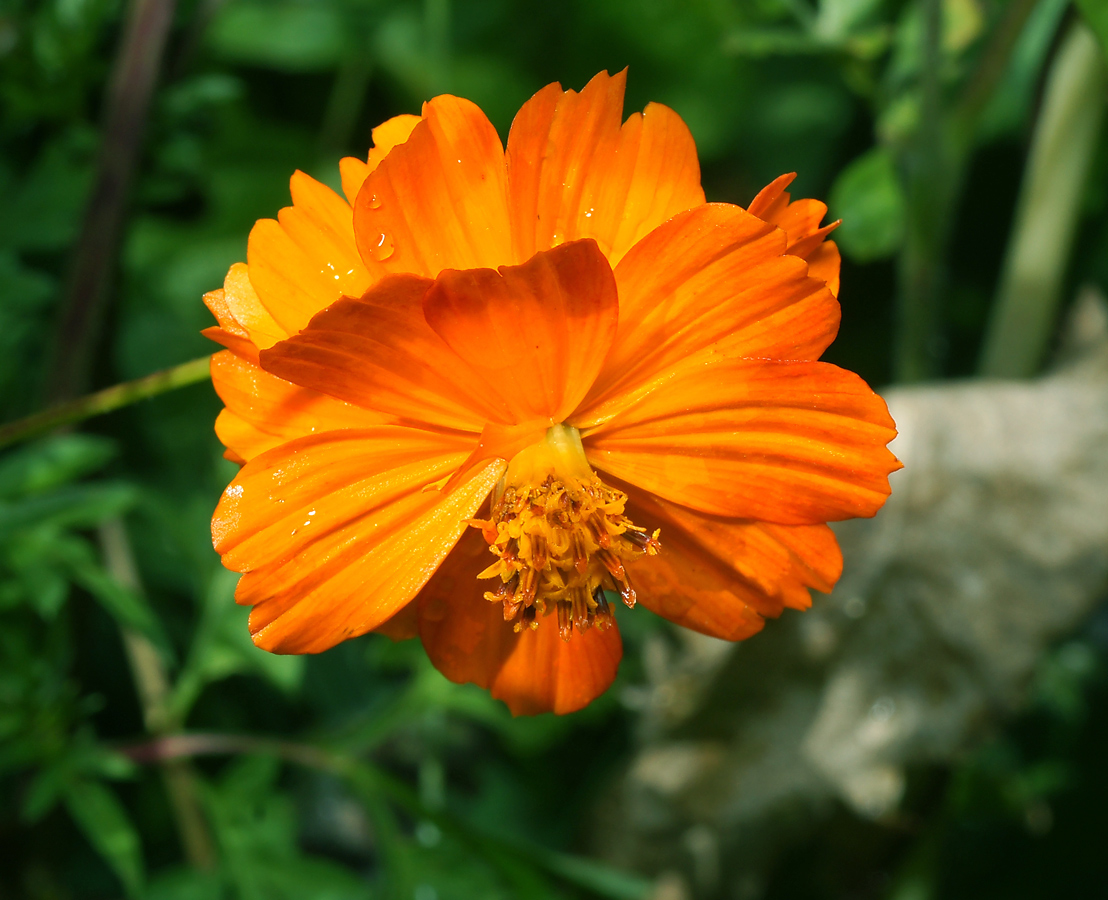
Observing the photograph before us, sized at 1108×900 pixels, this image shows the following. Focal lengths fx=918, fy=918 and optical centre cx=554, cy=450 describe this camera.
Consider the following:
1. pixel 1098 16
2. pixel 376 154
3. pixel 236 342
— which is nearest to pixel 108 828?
pixel 236 342

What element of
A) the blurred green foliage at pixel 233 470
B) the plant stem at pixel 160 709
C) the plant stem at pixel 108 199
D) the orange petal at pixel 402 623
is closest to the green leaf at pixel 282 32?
the blurred green foliage at pixel 233 470

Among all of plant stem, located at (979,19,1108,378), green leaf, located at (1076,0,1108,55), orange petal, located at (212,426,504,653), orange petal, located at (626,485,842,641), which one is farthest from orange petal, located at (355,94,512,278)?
plant stem, located at (979,19,1108,378)

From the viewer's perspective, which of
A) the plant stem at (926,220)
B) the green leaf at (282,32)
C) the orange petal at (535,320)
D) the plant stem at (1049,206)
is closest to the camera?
the orange petal at (535,320)

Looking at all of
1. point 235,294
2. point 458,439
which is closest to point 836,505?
point 458,439

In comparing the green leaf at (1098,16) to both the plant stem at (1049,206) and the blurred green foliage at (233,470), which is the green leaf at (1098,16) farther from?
the plant stem at (1049,206)

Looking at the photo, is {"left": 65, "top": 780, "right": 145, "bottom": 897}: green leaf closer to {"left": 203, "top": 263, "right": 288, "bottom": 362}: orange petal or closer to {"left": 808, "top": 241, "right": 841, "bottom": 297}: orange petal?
{"left": 203, "top": 263, "right": 288, "bottom": 362}: orange petal
